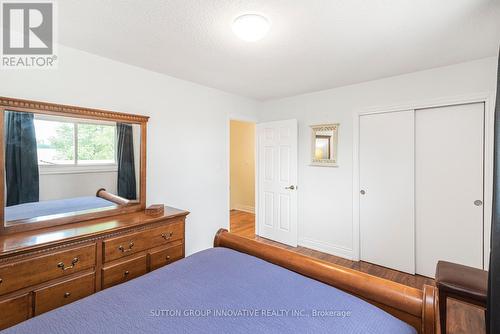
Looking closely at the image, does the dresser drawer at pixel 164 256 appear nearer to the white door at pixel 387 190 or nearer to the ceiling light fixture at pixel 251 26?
the ceiling light fixture at pixel 251 26

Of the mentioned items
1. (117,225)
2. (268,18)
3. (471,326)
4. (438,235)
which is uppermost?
(268,18)

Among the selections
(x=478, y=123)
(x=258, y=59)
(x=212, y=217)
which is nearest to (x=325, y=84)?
(x=258, y=59)

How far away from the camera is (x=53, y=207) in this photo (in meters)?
1.92

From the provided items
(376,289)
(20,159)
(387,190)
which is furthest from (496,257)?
(20,159)

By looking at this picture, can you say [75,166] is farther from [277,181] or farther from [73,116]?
[277,181]

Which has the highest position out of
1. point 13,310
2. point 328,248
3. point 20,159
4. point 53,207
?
point 20,159

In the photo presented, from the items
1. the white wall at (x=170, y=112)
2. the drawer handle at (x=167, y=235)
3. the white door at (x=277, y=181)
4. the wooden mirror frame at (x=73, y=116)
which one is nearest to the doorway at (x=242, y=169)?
the white door at (x=277, y=181)

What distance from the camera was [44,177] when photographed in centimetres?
190

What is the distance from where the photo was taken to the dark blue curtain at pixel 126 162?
2.32 meters

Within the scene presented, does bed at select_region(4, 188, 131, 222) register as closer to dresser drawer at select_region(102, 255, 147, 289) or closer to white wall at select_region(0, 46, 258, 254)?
white wall at select_region(0, 46, 258, 254)

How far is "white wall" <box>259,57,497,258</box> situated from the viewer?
2432 millimetres

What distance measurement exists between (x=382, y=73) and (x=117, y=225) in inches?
120

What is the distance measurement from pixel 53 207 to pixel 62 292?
0.71 m

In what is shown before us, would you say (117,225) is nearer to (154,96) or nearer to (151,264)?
(151,264)
